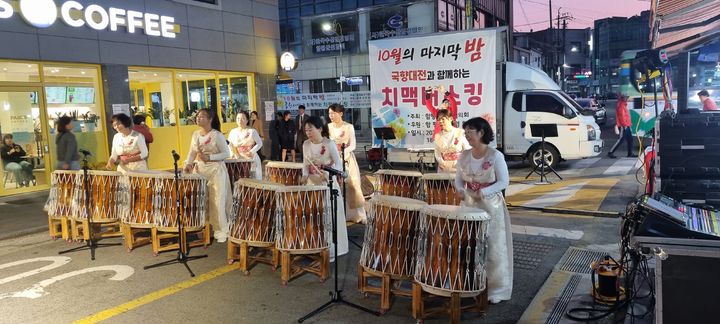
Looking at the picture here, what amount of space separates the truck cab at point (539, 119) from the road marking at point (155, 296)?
8.35 meters

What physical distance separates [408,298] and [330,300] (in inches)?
29.3

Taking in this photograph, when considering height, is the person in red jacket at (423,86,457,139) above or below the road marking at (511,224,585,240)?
above

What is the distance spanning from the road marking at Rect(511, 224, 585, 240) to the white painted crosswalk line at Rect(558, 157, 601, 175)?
17.9 feet

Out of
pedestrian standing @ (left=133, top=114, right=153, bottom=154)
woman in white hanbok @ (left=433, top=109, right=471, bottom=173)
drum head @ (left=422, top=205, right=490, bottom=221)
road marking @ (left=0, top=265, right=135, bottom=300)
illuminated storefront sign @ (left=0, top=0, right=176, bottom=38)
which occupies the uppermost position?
illuminated storefront sign @ (left=0, top=0, right=176, bottom=38)

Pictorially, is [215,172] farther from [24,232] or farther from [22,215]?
[22,215]

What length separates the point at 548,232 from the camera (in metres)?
6.98

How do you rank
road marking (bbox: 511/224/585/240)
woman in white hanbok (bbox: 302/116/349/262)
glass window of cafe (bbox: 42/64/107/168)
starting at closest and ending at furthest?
woman in white hanbok (bbox: 302/116/349/262), road marking (bbox: 511/224/585/240), glass window of cafe (bbox: 42/64/107/168)

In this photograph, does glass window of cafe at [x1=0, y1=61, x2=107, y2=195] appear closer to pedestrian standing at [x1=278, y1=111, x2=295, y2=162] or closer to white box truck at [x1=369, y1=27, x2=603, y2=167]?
pedestrian standing at [x1=278, y1=111, x2=295, y2=162]

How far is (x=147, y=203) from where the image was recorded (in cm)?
647

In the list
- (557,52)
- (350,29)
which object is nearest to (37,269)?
(350,29)

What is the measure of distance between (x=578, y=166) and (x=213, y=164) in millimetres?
9775

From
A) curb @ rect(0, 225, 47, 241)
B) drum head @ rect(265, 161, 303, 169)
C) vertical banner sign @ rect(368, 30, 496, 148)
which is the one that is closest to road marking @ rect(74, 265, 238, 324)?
drum head @ rect(265, 161, 303, 169)

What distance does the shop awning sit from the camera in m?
4.42

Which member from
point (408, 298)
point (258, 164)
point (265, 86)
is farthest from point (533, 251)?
point (265, 86)
